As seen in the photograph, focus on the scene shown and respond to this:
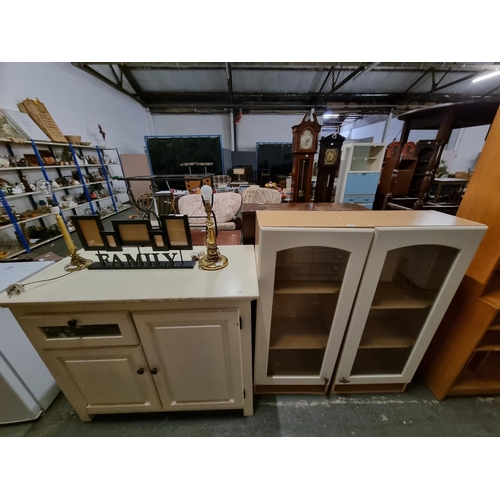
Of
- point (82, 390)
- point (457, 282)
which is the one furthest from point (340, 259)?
point (82, 390)

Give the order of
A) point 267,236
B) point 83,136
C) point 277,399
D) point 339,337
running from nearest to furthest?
point 267,236 < point 339,337 < point 277,399 < point 83,136

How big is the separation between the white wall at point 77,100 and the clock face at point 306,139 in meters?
4.22

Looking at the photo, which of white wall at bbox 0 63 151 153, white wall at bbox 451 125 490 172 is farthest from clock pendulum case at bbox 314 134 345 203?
white wall at bbox 451 125 490 172

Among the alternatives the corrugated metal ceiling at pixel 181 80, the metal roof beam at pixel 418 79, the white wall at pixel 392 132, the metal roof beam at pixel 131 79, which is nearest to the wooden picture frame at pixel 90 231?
the corrugated metal ceiling at pixel 181 80

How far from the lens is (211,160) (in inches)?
218

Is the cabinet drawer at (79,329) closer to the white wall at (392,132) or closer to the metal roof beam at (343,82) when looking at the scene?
the metal roof beam at (343,82)

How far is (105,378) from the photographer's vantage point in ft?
3.48

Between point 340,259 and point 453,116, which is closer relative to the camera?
point 340,259

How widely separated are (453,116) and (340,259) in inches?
111

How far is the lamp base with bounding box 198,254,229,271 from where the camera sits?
1.05 m

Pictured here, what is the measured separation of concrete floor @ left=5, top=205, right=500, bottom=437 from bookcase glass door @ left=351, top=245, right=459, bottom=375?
24 centimetres

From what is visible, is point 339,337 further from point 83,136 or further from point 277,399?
point 83,136

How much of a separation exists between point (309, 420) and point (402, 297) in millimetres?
939

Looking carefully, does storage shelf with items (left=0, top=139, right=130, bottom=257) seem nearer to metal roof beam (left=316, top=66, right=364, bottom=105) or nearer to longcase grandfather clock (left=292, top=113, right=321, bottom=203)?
longcase grandfather clock (left=292, top=113, right=321, bottom=203)
